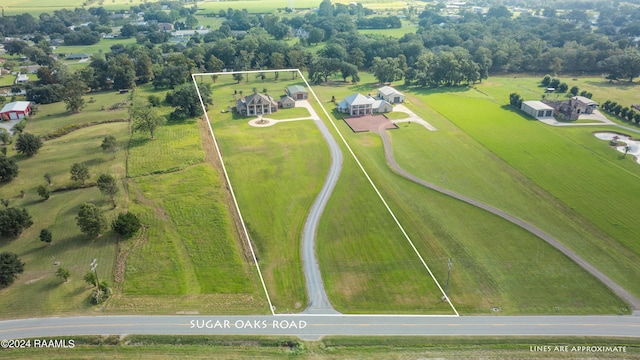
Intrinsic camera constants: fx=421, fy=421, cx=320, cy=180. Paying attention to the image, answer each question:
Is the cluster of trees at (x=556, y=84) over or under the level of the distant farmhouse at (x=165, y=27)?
under

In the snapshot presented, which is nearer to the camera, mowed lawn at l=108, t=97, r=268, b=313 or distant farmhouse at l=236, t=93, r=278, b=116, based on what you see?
mowed lawn at l=108, t=97, r=268, b=313

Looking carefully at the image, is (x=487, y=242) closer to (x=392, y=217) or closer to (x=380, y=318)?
(x=392, y=217)

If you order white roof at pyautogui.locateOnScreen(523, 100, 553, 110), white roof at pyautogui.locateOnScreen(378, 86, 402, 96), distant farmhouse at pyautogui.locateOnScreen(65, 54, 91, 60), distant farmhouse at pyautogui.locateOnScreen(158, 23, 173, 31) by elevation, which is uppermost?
distant farmhouse at pyautogui.locateOnScreen(158, 23, 173, 31)

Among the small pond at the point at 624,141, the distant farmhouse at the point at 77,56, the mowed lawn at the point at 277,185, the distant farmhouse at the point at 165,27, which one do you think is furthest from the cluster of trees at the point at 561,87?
the distant farmhouse at the point at 165,27

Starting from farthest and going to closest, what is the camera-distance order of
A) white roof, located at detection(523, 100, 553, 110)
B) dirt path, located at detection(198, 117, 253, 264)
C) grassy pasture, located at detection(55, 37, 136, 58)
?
grassy pasture, located at detection(55, 37, 136, 58) < white roof, located at detection(523, 100, 553, 110) < dirt path, located at detection(198, 117, 253, 264)

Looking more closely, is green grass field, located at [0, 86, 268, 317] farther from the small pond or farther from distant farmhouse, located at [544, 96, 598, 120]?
distant farmhouse, located at [544, 96, 598, 120]

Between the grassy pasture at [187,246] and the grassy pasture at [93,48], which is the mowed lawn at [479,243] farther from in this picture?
the grassy pasture at [93,48]

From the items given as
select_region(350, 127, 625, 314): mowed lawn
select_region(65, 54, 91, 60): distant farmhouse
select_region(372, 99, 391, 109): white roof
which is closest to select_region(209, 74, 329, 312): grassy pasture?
select_region(350, 127, 625, 314): mowed lawn
